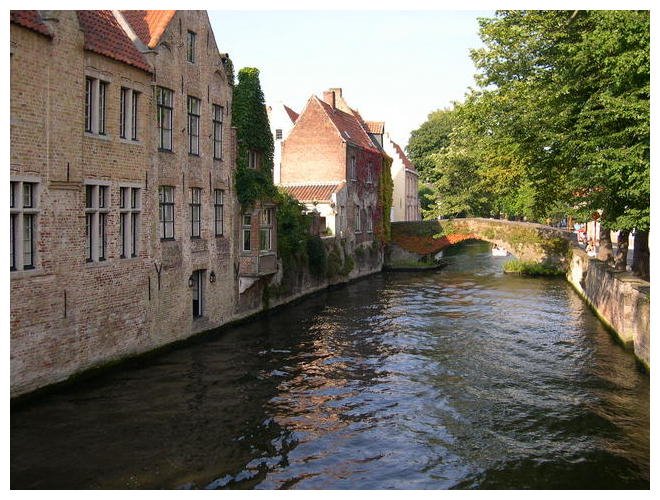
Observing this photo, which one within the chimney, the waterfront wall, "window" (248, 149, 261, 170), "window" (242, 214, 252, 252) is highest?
the chimney

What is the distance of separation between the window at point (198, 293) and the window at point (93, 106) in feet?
21.2

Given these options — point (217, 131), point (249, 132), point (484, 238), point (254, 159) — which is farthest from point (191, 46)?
point (484, 238)

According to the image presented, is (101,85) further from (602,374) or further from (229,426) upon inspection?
(602,374)

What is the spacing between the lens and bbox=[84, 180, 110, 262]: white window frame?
15.8 metres

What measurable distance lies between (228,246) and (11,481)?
1327 centimetres

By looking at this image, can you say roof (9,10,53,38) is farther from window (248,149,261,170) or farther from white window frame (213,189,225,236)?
window (248,149,261,170)

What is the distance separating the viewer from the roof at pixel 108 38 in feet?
51.6

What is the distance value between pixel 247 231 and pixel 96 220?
8468mm

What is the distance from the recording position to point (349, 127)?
42594 millimetres

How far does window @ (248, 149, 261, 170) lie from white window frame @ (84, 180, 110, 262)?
8.33 meters

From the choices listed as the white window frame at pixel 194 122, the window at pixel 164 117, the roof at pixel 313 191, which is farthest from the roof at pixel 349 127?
the window at pixel 164 117

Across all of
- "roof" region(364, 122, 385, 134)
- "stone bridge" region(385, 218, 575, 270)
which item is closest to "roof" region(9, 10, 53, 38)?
"stone bridge" region(385, 218, 575, 270)

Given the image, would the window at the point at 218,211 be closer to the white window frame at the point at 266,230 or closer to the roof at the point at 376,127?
the white window frame at the point at 266,230

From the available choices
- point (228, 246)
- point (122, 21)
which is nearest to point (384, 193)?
point (228, 246)
